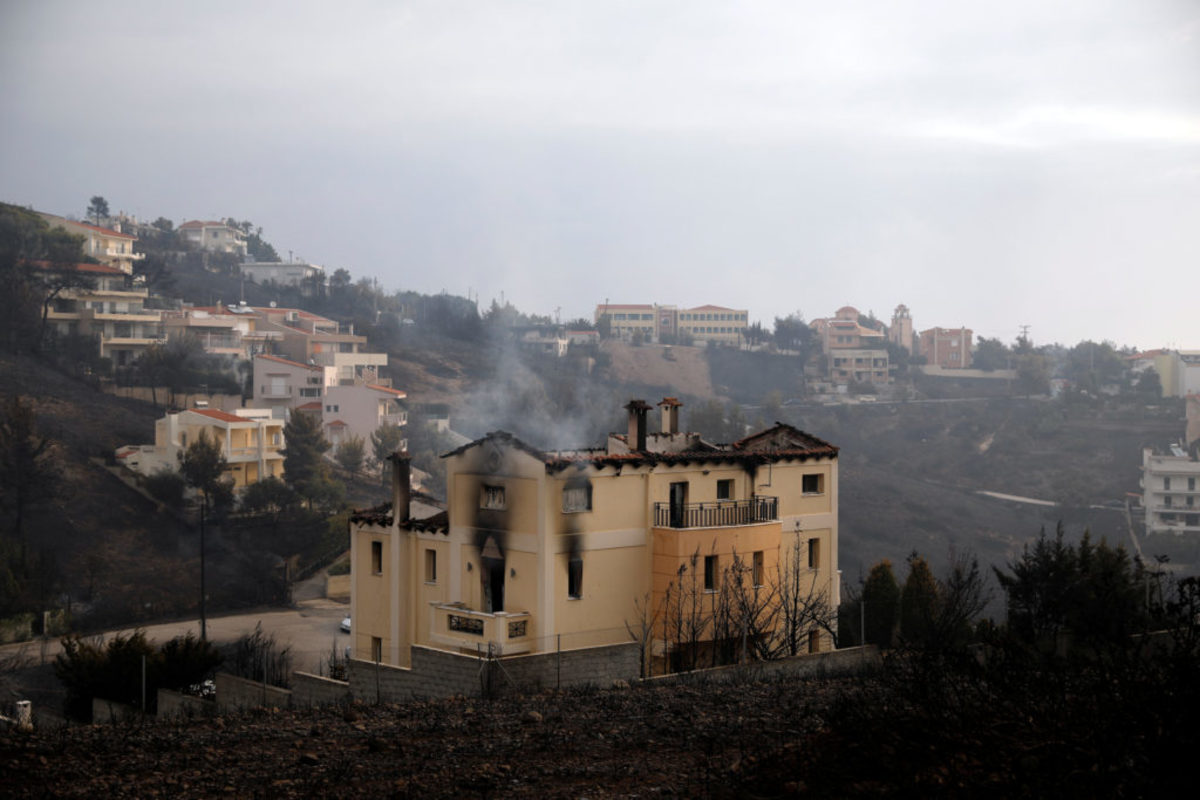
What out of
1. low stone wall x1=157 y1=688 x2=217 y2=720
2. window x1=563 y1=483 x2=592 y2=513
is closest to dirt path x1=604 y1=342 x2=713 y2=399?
window x1=563 y1=483 x2=592 y2=513

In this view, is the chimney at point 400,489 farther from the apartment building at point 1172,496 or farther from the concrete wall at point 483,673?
the apartment building at point 1172,496

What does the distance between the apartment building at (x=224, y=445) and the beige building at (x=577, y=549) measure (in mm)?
26634

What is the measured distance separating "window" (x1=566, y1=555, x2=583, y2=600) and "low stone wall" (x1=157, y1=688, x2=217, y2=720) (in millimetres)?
6056

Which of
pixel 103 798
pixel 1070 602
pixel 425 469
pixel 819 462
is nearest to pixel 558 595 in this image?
pixel 819 462

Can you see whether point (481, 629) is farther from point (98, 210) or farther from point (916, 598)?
point (98, 210)

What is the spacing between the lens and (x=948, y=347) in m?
123

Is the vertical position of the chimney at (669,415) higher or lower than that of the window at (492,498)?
→ higher

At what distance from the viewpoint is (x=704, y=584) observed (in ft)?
67.1

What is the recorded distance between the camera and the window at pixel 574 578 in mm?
19797

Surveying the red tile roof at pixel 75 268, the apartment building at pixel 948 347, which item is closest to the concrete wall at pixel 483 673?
the red tile roof at pixel 75 268

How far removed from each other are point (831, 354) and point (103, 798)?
352ft

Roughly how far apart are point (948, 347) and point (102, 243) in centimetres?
7993

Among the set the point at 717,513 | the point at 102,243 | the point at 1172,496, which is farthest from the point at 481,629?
the point at 102,243

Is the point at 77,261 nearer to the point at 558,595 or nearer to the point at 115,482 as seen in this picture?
the point at 115,482
